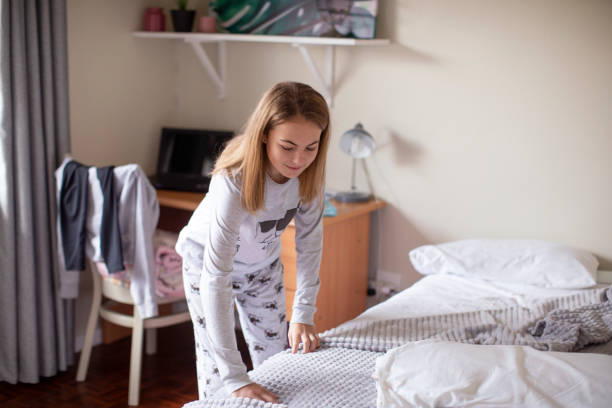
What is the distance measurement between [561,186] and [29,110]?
2.09 meters

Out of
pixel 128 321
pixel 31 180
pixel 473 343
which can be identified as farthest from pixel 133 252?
pixel 473 343

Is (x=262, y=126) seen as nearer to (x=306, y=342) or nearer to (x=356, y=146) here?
(x=306, y=342)

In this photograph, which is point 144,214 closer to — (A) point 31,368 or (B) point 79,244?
(B) point 79,244

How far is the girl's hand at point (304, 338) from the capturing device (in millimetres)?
1549

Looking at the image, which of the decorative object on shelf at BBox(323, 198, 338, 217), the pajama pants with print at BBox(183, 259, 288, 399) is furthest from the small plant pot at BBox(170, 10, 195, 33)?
the pajama pants with print at BBox(183, 259, 288, 399)

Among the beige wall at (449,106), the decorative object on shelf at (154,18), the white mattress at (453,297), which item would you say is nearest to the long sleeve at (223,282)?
the white mattress at (453,297)

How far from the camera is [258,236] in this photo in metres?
1.58

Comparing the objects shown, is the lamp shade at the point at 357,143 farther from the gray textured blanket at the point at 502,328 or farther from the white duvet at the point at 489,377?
the white duvet at the point at 489,377

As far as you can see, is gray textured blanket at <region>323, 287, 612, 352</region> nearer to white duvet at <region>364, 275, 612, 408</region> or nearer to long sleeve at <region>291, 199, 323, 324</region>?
long sleeve at <region>291, 199, 323, 324</region>

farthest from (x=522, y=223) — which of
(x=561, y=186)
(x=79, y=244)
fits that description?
(x=79, y=244)

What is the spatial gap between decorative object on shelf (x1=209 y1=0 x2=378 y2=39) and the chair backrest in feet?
3.17

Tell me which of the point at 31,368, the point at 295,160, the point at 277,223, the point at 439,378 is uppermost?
the point at 295,160

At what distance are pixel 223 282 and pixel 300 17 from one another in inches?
65.1

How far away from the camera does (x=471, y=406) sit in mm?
1138
